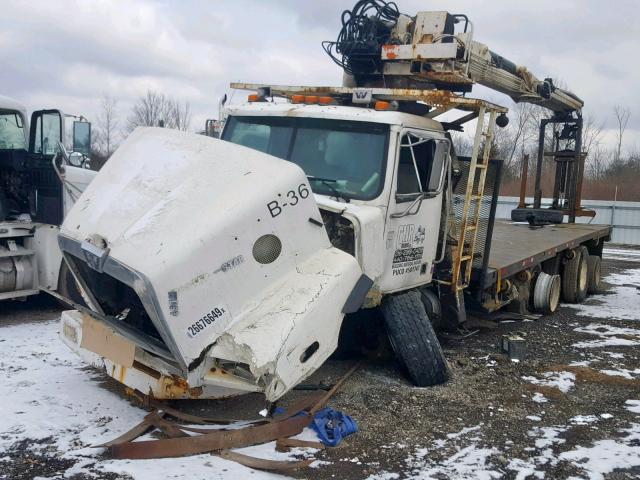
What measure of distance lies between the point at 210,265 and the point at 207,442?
4.11 ft

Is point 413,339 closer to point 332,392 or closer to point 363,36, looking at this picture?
point 332,392

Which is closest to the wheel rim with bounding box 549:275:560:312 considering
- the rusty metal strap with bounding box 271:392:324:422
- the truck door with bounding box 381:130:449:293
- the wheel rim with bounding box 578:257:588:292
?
the wheel rim with bounding box 578:257:588:292

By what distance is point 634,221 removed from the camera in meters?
24.6

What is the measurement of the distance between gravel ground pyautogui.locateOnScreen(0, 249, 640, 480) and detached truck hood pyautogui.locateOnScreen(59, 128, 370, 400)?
0.71 metres

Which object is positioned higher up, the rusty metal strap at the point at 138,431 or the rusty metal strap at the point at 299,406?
the rusty metal strap at the point at 299,406

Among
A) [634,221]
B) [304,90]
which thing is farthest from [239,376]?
[634,221]

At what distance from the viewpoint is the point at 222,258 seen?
167 inches

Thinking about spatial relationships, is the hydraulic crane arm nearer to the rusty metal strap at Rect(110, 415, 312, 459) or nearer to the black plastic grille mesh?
the black plastic grille mesh

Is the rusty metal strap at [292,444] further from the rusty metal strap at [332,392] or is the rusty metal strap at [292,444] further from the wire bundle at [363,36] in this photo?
the wire bundle at [363,36]

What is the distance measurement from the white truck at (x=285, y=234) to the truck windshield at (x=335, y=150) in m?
0.01

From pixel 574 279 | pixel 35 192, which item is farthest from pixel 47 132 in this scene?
pixel 574 279

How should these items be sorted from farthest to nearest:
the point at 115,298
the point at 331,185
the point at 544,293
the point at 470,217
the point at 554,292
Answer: the point at 554,292
the point at 544,293
the point at 470,217
the point at 331,185
the point at 115,298

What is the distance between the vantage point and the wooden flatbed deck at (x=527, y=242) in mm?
8156

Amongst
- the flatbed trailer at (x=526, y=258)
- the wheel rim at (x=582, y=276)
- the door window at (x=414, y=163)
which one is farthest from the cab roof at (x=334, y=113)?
the wheel rim at (x=582, y=276)
